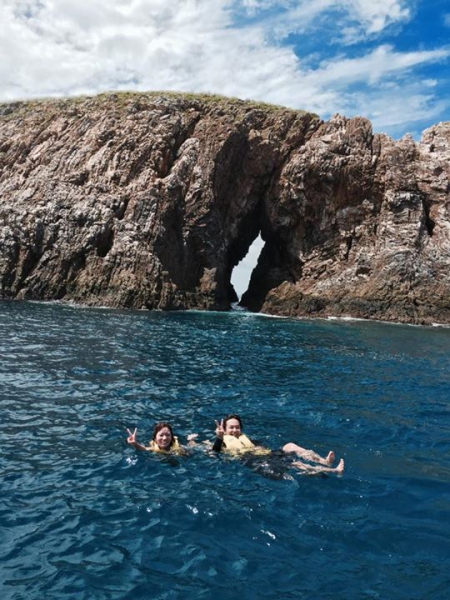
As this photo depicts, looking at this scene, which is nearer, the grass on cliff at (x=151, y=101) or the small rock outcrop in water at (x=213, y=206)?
the small rock outcrop in water at (x=213, y=206)

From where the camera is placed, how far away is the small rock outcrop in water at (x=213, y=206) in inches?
1970

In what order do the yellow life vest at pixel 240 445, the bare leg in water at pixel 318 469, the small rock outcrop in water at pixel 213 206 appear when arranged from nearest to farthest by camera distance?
the bare leg in water at pixel 318 469, the yellow life vest at pixel 240 445, the small rock outcrop in water at pixel 213 206

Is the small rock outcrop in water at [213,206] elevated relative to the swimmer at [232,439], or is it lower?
elevated

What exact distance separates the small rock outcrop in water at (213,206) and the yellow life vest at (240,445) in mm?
37504

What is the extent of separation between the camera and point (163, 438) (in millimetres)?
11680

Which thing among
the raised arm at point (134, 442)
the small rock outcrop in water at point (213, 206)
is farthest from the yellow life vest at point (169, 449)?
the small rock outcrop in water at point (213, 206)

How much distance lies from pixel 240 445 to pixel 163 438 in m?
1.87

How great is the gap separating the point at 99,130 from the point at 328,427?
167ft

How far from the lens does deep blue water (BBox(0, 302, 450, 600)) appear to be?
705cm

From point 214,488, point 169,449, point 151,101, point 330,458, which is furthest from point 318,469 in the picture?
point 151,101

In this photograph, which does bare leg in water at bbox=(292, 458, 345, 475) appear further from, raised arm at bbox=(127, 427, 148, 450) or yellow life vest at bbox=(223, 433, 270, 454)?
raised arm at bbox=(127, 427, 148, 450)

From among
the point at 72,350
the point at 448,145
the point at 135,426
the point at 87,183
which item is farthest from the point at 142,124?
the point at 135,426

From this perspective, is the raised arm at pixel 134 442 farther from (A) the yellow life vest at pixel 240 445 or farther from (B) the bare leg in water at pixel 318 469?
(B) the bare leg in water at pixel 318 469

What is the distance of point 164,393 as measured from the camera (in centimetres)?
1733
